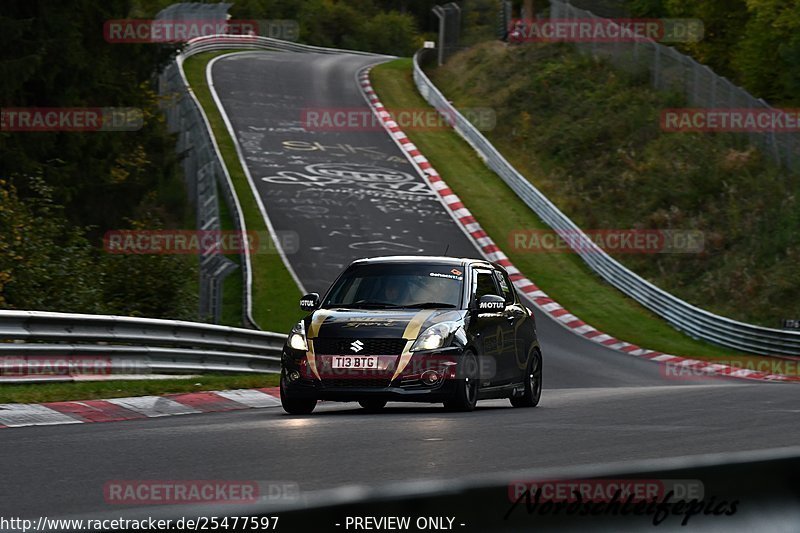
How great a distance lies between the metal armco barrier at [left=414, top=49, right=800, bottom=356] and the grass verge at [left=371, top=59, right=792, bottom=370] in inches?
8.2

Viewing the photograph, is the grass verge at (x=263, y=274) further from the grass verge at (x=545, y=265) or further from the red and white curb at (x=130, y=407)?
the red and white curb at (x=130, y=407)

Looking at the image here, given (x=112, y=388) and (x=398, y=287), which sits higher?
(x=398, y=287)

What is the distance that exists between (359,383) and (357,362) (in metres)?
0.20

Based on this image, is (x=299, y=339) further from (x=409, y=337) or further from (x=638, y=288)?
(x=638, y=288)

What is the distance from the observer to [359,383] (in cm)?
1240

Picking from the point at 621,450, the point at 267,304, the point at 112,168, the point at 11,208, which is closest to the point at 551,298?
the point at 267,304

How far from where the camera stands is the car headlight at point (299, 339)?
12.6m

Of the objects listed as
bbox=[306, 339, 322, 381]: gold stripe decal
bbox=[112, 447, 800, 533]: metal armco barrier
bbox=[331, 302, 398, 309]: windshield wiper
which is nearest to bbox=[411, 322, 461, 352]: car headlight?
bbox=[331, 302, 398, 309]: windshield wiper

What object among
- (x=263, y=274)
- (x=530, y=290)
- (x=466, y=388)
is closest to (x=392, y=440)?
(x=466, y=388)

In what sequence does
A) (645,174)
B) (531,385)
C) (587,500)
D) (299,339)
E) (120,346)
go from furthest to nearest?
(645,174) → (120,346) → (531,385) → (299,339) → (587,500)

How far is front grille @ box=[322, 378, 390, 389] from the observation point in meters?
12.4

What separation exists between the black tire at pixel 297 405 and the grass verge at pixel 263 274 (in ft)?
49.9

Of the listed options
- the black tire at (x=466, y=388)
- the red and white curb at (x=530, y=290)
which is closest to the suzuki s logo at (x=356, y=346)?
the black tire at (x=466, y=388)

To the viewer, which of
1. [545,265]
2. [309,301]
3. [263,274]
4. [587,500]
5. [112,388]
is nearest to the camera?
[587,500]
